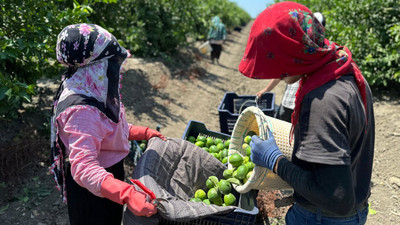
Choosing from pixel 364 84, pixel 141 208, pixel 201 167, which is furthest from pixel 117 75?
pixel 364 84

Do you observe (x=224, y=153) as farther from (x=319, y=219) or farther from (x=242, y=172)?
(x=319, y=219)

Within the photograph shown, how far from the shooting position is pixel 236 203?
2689 mm

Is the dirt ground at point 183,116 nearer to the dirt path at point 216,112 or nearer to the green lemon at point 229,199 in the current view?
the dirt path at point 216,112

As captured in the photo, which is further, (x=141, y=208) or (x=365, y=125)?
(x=141, y=208)

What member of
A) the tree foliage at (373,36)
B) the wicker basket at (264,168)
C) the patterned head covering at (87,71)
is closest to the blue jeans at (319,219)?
the wicker basket at (264,168)

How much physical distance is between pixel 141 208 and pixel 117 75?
2.90 ft

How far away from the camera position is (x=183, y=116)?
674 centimetres

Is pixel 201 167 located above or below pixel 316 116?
below

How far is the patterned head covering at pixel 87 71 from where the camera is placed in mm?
1873

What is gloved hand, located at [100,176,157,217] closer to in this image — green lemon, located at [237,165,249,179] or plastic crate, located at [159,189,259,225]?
plastic crate, located at [159,189,259,225]

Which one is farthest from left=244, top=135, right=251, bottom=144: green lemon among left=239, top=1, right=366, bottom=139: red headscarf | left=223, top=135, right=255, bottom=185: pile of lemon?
left=239, top=1, right=366, bottom=139: red headscarf

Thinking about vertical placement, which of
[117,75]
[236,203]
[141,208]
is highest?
[117,75]

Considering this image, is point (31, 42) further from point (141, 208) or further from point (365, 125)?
point (365, 125)

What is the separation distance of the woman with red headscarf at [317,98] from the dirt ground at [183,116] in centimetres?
213
